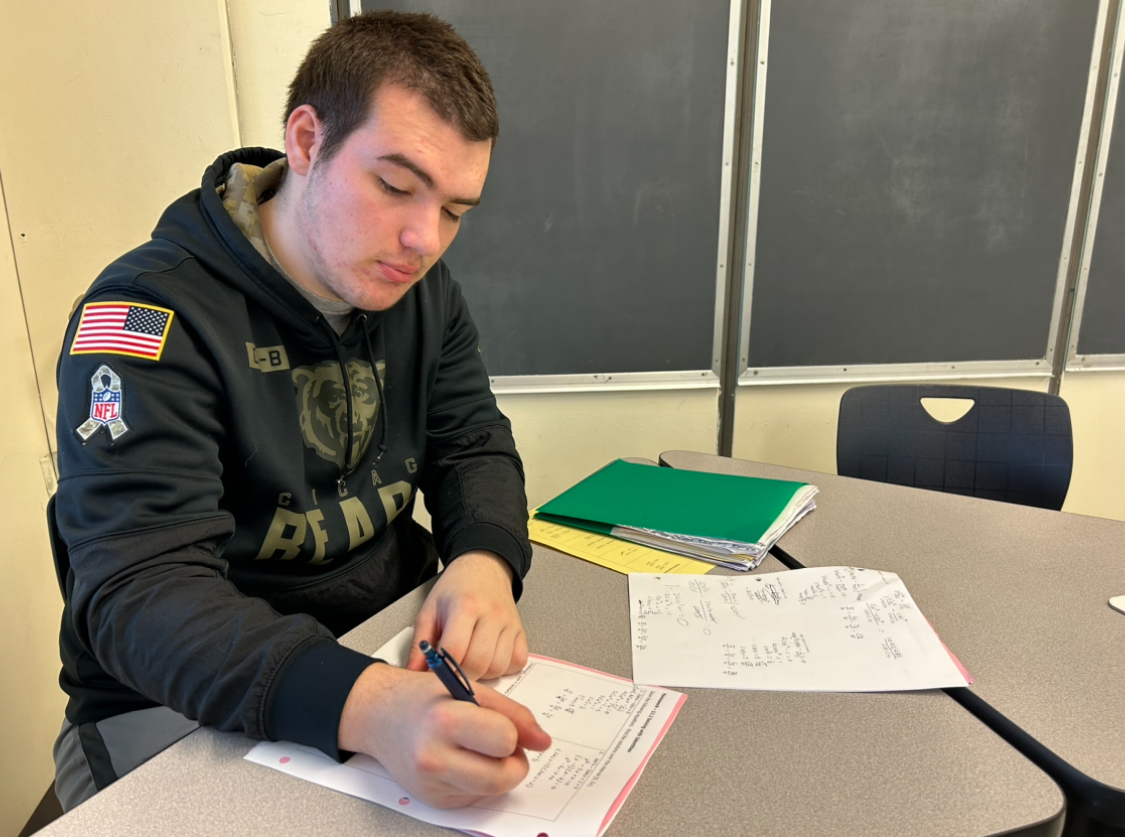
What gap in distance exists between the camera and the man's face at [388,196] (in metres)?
0.83

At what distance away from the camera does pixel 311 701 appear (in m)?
0.64

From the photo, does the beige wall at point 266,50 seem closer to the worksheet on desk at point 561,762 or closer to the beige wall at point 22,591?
the beige wall at point 22,591

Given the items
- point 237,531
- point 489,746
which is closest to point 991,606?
point 489,746

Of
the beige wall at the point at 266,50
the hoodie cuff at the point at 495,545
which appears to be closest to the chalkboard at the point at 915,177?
the beige wall at the point at 266,50

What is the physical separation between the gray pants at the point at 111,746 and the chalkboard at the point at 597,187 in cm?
143

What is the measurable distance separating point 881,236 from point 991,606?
153cm

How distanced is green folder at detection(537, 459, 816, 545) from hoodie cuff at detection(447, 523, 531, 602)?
0.23 metres

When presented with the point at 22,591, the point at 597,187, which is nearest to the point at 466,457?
the point at 22,591

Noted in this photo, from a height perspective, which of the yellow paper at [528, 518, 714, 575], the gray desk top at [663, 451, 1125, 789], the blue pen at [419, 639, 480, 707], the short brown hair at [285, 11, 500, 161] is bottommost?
the yellow paper at [528, 518, 714, 575]

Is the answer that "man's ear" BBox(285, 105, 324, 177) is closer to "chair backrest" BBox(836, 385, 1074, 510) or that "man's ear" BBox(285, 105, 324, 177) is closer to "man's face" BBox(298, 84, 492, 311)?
"man's face" BBox(298, 84, 492, 311)

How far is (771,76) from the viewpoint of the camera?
6.68 ft

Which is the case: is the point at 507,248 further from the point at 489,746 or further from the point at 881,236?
the point at 489,746

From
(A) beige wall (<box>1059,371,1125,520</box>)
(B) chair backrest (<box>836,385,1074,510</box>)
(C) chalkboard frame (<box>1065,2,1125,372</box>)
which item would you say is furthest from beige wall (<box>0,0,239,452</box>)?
(A) beige wall (<box>1059,371,1125,520</box>)

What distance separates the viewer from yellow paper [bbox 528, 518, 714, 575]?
3.44 feet
